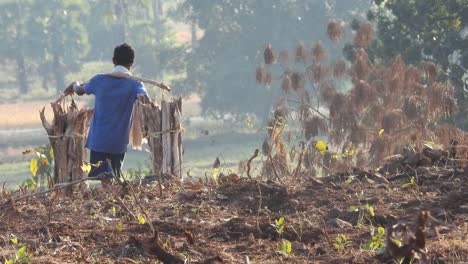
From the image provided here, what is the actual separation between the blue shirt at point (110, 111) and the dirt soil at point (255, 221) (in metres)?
0.53

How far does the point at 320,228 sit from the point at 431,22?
13244 mm

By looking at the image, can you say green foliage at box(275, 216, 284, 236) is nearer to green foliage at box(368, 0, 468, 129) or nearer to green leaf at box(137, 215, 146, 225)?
green leaf at box(137, 215, 146, 225)

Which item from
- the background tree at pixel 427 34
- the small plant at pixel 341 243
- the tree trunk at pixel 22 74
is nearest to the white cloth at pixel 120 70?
the small plant at pixel 341 243

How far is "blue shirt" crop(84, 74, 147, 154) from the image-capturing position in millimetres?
7441

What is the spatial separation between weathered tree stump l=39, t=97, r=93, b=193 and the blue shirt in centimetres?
11

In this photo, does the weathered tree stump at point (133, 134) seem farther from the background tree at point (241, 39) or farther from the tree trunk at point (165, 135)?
the background tree at point (241, 39)

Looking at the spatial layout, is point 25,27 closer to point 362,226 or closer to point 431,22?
point 431,22

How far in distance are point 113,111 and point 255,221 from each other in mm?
2261

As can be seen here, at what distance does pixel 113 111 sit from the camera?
7473 mm

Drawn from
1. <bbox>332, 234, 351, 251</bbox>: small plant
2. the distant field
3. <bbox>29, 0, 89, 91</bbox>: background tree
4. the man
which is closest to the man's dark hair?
the man

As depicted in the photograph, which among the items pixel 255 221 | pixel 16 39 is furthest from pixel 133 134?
pixel 16 39

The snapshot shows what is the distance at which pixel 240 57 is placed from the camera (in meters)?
47.9

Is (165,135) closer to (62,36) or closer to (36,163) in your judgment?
(36,163)

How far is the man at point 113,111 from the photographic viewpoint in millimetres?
7449
